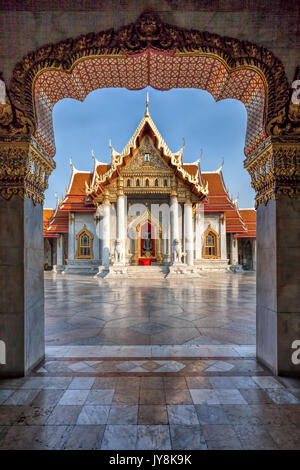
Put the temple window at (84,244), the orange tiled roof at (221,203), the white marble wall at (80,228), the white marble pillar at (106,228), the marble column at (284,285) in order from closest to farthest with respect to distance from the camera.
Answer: the marble column at (284,285), the white marble pillar at (106,228), the white marble wall at (80,228), the temple window at (84,244), the orange tiled roof at (221,203)

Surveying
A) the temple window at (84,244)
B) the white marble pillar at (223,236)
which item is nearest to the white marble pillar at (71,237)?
the temple window at (84,244)

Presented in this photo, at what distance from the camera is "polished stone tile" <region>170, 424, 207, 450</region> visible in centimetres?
189

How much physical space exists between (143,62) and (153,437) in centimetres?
434

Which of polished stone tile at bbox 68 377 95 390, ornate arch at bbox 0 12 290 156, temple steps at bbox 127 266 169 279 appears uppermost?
ornate arch at bbox 0 12 290 156

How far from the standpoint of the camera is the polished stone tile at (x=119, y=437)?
6.23 ft

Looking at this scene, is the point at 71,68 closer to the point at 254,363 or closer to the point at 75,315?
the point at 254,363

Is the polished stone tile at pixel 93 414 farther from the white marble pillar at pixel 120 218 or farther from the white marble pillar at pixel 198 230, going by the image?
the white marble pillar at pixel 198 230

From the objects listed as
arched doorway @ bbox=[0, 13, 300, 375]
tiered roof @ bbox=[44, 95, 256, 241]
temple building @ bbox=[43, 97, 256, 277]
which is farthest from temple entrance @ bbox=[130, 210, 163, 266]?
arched doorway @ bbox=[0, 13, 300, 375]

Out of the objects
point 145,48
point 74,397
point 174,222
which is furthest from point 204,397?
point 174,222

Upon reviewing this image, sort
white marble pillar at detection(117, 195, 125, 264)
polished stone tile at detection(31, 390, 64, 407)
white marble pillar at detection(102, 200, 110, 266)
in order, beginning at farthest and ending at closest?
1. white marble pillar at detection(102, 200, 110, 266)
2. white marble pillar at detection(117, 195, 125, 264)
3. polished stone tile at detection(31, 390, 64, 407)

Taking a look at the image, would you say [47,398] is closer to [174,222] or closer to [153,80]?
[153,80]

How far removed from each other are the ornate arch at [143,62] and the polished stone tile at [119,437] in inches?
131

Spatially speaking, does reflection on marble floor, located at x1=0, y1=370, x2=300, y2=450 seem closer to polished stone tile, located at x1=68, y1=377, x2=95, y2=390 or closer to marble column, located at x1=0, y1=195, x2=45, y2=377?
polished stone tile, located at x1=68, y1=377, x2=95, y2=390

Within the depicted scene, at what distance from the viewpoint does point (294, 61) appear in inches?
123
